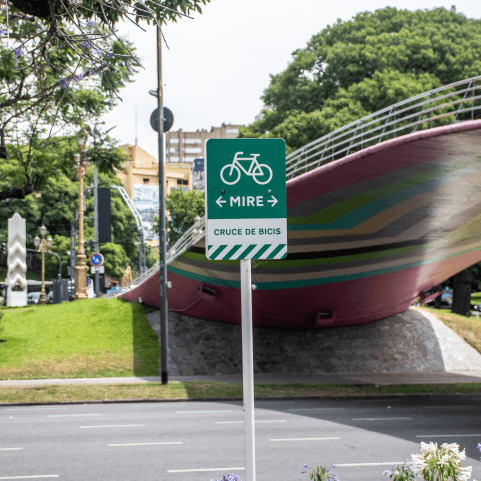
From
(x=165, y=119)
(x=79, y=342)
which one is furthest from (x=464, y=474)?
(x=79, y=342)

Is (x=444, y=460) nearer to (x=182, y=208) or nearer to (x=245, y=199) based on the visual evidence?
(x=245, y=199)

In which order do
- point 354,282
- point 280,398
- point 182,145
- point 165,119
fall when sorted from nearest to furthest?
point 280,398, point 165,119, point 354,282, point 182,145

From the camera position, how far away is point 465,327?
27.5 metres

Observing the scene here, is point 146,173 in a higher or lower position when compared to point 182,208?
higher

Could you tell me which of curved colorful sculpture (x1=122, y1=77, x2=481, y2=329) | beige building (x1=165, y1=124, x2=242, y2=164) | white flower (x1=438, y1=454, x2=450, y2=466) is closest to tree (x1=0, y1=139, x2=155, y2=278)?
curved colorful sculpture (x1=122, y1=77, x2=481, y2=329)

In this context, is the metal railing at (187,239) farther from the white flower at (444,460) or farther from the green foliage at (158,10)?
the white flower at (444,460)

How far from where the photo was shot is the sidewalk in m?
20.1

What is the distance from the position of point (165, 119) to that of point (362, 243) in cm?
764

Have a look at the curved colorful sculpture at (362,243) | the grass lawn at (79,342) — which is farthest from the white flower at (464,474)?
the grass lawn at (79,342)

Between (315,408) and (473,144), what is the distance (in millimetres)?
7636

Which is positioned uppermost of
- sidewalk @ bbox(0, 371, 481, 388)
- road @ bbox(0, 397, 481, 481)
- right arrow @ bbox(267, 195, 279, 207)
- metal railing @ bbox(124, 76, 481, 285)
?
metal railing @ bbox(124, 76, 481, 285)

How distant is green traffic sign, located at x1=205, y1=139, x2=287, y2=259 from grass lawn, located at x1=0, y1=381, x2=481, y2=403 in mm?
13624

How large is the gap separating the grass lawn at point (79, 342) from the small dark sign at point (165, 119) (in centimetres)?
884

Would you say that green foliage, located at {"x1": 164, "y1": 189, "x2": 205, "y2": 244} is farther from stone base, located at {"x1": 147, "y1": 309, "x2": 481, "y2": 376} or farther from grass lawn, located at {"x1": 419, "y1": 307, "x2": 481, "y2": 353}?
grass lawn, located at {"x1": 419, "y1": 307, "x2": 481, "y2": 353}
